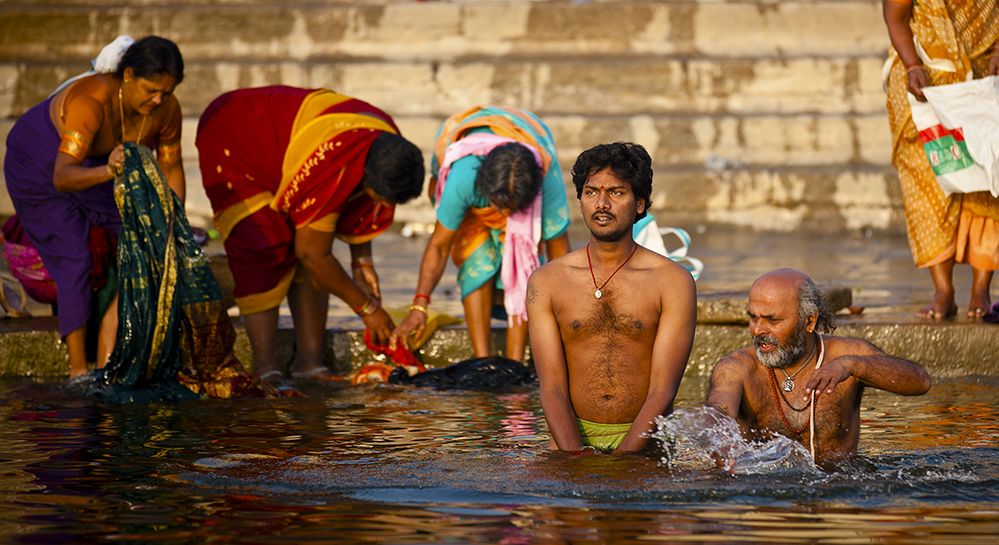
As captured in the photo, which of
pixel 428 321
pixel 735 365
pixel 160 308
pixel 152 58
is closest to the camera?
pixel 735 365

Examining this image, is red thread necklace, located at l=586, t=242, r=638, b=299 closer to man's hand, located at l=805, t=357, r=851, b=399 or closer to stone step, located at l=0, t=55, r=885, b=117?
man's hand, located at l=805, t=357, r=851, b=399

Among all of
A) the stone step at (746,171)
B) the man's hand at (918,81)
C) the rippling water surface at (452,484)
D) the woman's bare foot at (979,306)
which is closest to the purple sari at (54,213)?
the rippling water surface at (452,484)

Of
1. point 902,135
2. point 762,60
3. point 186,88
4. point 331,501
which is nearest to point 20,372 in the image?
point 331,501

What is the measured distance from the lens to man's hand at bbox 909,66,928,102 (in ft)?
25.3

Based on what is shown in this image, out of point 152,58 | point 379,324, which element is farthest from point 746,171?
point 152,58

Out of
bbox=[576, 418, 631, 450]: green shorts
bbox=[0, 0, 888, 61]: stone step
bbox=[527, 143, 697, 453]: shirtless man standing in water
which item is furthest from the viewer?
bbox=[0, 0, 888, 61]: stone step

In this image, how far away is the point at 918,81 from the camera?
7734 millimetres

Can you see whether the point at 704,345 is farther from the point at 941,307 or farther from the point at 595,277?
the point at 595,277

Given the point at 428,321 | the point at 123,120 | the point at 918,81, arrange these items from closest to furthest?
the point at 123,120 < the point at 918,81 < the point at 428,321

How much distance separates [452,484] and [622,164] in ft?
3.86

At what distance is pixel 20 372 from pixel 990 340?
14.7 ft

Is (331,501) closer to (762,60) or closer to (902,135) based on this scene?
(902,135)

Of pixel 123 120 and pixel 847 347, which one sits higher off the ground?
pixel 123 120

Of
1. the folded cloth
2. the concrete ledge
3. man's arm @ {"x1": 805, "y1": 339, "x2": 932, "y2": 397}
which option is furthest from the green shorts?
the folded cloth
